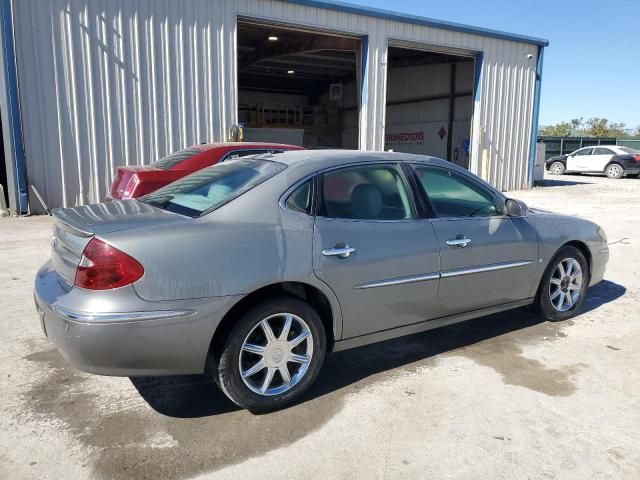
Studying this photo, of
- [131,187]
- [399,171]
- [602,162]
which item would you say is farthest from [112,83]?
[602,162]

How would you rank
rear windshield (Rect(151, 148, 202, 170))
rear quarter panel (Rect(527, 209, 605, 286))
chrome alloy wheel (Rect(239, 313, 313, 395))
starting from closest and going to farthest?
chrome alloy wheel (Rect(239, 313, 313, 395)), rear quarter panel (Rect(527, 209, 605, 286)), rear windshield (Rect(151, 148, 202, 170))

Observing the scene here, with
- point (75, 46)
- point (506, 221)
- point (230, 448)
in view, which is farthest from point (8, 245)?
point (506, 221)

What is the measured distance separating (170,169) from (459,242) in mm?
4872

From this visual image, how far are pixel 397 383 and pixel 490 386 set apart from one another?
0.60 metres

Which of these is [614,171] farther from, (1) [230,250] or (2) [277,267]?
(1) [230,250]

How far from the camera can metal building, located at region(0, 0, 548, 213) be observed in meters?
10.4

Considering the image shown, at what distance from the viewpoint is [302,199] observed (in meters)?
3.22

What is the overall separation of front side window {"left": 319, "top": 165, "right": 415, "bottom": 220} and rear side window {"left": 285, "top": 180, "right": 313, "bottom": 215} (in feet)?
0.29

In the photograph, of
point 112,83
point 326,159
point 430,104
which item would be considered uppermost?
point 430,104

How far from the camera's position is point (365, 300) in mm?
3305

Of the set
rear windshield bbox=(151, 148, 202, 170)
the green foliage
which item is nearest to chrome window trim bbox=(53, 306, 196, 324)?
rear windshield bbox=(151, 148, 202, 170)

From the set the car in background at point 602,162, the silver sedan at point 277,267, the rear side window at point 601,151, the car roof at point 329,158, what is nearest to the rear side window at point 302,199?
the silver sedan at point 277,267

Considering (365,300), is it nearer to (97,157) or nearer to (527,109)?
(97,157)

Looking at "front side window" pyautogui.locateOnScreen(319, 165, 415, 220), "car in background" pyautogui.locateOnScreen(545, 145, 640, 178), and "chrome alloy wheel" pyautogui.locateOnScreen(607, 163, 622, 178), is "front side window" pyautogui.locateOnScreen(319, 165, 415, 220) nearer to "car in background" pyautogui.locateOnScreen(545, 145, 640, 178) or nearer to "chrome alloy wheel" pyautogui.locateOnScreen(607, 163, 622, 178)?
"car in background" pyautogui.locateOnScreen(545, 145, 640, 178)
